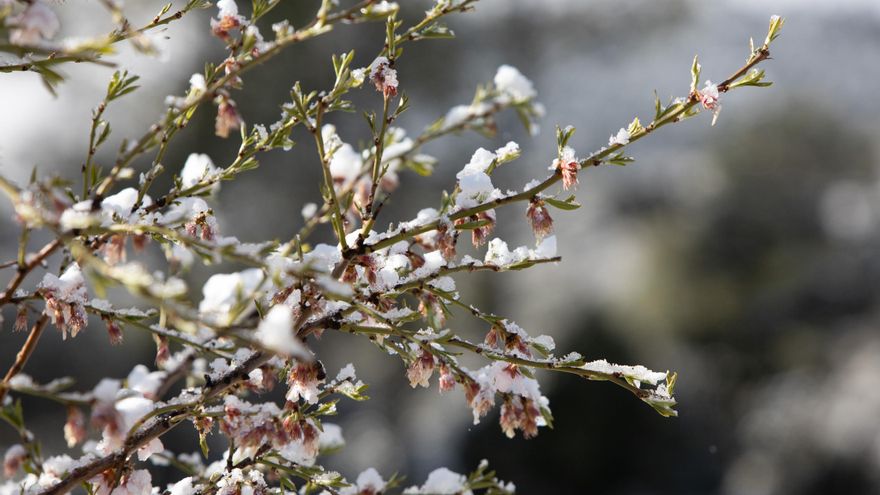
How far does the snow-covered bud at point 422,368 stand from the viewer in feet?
4.36

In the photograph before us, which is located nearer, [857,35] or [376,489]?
[376,489]

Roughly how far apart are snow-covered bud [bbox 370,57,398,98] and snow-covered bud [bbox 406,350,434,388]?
1.37ft

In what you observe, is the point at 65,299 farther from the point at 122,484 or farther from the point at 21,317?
the point at 122,484

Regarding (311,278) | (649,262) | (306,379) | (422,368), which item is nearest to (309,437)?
(306,379)

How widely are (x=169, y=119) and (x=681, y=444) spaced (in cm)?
666

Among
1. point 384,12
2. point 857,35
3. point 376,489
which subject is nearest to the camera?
point 384,12

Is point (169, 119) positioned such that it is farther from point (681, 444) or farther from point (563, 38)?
point (563, 38)

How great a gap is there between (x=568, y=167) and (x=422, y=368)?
386 millimetres

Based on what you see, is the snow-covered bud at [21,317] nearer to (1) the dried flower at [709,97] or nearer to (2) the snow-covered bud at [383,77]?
(2) the snow-covered bud at [383,77]

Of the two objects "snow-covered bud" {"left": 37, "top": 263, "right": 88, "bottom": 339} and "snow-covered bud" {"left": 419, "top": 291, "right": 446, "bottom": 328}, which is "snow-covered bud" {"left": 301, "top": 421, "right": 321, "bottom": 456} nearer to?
"snow-covered bud" {"left": 419, "top": 291, "right": 446, "bottom": 328}

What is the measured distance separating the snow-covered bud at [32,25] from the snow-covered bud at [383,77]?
18.9 inches

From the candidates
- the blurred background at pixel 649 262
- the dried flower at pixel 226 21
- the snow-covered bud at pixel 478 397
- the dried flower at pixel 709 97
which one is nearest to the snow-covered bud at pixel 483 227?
the snow-covered bud at pixel 478 397

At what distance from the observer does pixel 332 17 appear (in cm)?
108

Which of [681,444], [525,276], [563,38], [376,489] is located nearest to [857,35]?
[563,38]
